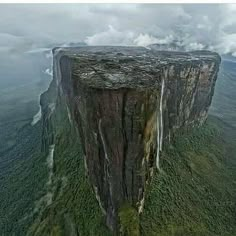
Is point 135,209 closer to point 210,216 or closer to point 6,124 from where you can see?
point 210,216

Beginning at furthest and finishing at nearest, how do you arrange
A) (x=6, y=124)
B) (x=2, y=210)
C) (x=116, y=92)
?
(x=6, y=124), (x=2, y=210), (x=116, y=92)

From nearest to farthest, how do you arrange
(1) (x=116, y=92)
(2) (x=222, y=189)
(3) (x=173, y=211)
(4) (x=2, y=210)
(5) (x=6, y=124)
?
(1) (x=116, y=92) < (3) (x=173, y=211) < (2) (x=222, y=189) < (4) (x=2, y=210) < (5) (x=6, y=124)

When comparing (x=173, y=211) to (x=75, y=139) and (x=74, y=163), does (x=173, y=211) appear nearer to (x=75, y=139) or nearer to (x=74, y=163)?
(x=74, y=163)

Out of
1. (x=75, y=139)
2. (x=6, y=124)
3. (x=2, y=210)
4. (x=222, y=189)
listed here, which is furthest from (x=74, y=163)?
(x=6, y=124)

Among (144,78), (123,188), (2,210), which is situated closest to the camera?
(144,78)

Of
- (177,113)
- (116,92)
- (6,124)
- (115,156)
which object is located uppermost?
(116,92)

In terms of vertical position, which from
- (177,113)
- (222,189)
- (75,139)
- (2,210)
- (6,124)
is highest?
(177,113)

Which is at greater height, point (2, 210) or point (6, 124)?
point (2, 210)

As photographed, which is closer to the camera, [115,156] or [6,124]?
[115,156]

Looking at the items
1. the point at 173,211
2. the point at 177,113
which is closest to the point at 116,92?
the point at 173,211
